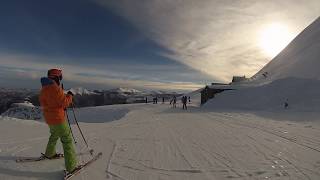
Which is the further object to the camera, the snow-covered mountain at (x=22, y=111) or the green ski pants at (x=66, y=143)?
the snow-covered mountain at (x=22, y=111)

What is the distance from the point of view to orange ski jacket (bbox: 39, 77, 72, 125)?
7543 millimetres

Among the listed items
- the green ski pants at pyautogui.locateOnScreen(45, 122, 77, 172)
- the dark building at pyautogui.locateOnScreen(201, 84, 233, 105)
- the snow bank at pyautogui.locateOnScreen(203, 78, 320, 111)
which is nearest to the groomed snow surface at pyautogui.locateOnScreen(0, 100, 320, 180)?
the green ski pants at pyautogui.locateOnScreen(45, 122, 77, 172)

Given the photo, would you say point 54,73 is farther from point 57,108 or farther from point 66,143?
point 66,143

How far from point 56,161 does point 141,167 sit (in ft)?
6.52

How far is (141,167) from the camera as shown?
8.28 m

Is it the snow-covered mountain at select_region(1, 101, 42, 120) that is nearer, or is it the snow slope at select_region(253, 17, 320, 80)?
the snow slope at select_region(253, 17, 320, 80)

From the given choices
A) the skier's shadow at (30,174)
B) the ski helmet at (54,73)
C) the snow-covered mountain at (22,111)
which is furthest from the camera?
the snow-covered mountain at (22,111)

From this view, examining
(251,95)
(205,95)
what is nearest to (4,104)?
(205,95)

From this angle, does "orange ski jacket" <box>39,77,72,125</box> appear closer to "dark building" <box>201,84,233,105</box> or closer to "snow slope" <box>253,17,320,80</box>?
"dark building" <box>201,84,233,105</box>

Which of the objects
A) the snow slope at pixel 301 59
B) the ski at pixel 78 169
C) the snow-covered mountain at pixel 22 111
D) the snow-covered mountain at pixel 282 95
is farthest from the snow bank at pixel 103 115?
the snow-covered mountain at pixel 22 111

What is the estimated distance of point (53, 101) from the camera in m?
7.63

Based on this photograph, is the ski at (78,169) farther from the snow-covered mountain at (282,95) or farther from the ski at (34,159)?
the snow-covered mountain at (282,95)

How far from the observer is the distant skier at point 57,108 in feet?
24.7

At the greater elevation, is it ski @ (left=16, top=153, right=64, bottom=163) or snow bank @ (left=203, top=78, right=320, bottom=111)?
snow bank @ (left=203, top=78, right=320, bottom=111)
